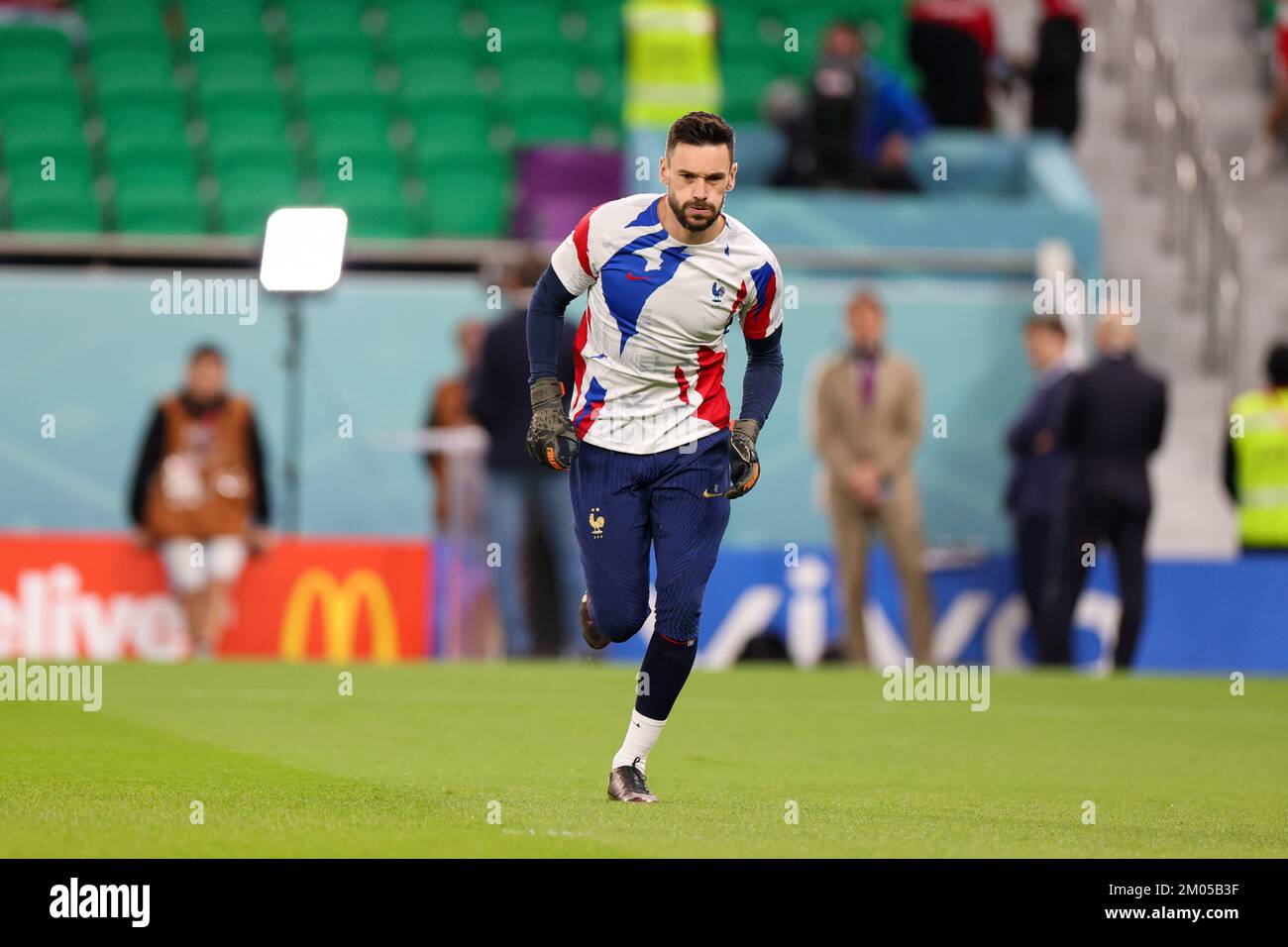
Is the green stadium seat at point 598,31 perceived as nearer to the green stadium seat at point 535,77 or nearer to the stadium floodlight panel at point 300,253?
the green stadium seat at point 535,77

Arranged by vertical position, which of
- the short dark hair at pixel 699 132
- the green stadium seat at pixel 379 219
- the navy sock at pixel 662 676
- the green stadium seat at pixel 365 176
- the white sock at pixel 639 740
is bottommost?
the white sock at pixel 639 740

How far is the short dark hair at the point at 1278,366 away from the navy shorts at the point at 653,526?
8265mm

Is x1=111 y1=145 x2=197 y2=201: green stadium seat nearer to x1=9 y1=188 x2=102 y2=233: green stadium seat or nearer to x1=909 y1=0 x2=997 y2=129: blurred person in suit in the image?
x1=9 y1=188 x2=102 y2=233: green stadium seat

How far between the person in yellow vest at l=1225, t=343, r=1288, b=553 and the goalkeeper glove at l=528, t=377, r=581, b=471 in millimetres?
8549

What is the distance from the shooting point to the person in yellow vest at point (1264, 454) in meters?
14.8

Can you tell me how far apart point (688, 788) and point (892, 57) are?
15.1 meters

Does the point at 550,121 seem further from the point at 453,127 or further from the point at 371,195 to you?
the point at 371,195

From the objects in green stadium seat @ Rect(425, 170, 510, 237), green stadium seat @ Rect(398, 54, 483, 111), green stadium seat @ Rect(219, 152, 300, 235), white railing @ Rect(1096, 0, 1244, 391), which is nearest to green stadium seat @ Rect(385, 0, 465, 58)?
green stadium seat @ Rect(398, 54, 483, 111)

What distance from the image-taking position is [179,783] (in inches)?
287

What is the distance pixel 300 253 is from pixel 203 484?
74.9 inches

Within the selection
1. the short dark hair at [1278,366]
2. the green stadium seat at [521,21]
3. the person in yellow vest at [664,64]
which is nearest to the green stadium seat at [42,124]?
the green stadium seat at [521,21]

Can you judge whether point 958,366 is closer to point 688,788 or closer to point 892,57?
point 892,57

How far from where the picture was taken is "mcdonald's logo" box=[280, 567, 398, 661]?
15.6m
